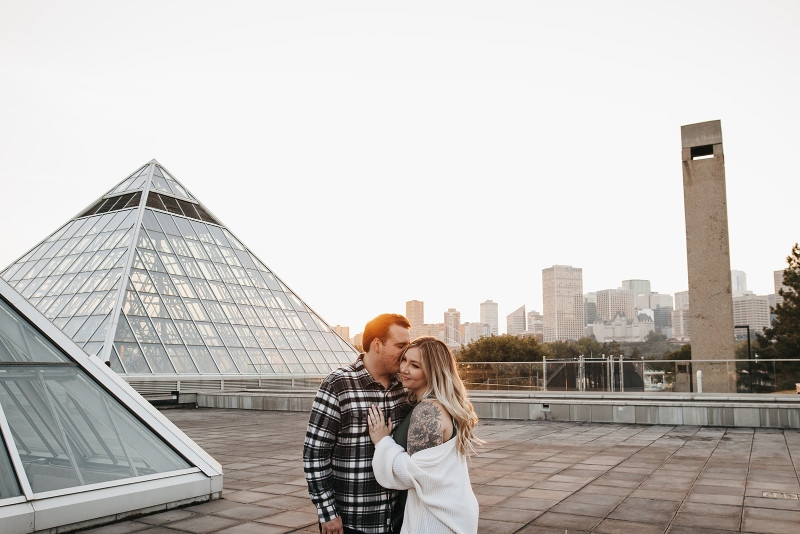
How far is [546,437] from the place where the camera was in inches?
469

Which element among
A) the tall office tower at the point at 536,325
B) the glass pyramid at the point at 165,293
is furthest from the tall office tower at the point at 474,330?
the glass pyramid at the point at 165,293

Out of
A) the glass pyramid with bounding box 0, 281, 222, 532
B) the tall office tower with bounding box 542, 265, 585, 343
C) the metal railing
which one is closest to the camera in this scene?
the glass pyramid with bounding box 0, 281, 222, 532

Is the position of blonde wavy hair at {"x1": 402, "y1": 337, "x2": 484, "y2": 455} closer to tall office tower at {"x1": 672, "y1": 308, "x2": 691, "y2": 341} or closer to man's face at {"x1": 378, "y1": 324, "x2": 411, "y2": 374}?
man's face at {"x1": 378, "y1": 324, "x2": 411, "y2": 374}

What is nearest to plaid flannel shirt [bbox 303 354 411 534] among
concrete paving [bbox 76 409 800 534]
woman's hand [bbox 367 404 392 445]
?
woman's hand [bbox 367 404 392 445]

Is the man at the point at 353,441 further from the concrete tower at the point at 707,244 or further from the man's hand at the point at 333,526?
the concrete tower at the point at 707,244

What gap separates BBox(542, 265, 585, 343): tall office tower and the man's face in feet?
478

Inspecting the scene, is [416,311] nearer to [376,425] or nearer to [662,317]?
[662,317]

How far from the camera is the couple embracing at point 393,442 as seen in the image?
2.75m

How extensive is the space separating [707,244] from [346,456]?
17735mm

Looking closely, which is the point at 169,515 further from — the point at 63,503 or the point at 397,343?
the point at 397,343

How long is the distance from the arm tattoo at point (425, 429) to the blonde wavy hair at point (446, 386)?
63mm

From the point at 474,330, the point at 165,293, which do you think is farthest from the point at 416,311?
the point at 165,293

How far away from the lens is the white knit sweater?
2.72 metres

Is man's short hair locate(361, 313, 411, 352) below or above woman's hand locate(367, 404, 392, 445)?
above
